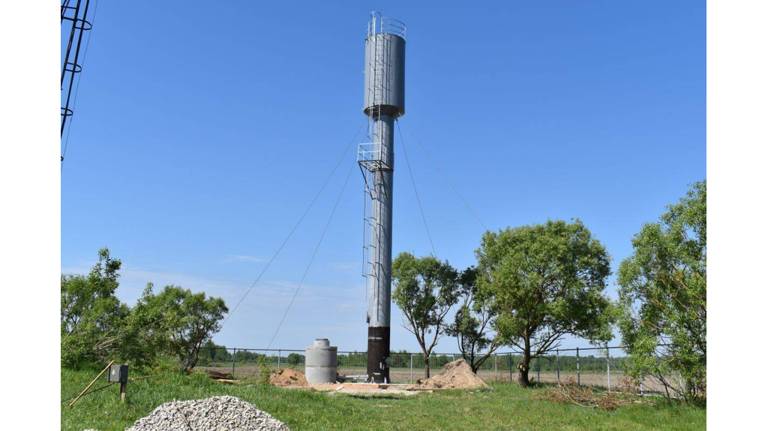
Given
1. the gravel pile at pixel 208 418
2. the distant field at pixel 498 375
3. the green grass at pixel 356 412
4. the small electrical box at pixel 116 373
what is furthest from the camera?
the distant field at pixel 498 375

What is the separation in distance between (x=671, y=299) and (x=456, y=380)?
43.8 feet

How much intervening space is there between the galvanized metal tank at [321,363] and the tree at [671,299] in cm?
1596

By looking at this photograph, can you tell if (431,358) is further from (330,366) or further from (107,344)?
(107,344)

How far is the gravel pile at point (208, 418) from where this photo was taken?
11639mm

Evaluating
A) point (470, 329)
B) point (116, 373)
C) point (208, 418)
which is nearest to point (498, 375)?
point (470, 329)

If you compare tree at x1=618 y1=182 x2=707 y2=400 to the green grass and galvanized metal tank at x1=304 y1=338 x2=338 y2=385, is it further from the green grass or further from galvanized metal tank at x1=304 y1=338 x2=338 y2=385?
galvanized metal tank at x1=304 y1=338 x2=338 y2=385

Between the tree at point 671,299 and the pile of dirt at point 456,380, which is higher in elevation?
the tree at point 671,299

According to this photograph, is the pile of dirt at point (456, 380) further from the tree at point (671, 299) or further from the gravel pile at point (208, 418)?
the gravel pile at point (208, 418)

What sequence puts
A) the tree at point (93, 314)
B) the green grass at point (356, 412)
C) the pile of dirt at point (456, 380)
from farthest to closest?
the pile of dirt at point (456, 380), the tree at point (93, 314), the green grass at point (356, 412)

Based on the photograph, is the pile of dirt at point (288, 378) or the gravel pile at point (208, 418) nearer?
the gravel pile at point (208, 418)

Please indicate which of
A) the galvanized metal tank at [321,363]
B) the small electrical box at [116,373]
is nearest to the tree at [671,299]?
the small electrical box at [116,373]

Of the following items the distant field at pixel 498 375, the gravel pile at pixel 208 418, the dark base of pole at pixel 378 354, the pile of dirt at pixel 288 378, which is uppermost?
the gravel pile at pixel 208 418

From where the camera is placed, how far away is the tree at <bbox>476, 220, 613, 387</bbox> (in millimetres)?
28078

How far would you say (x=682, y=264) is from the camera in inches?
642
